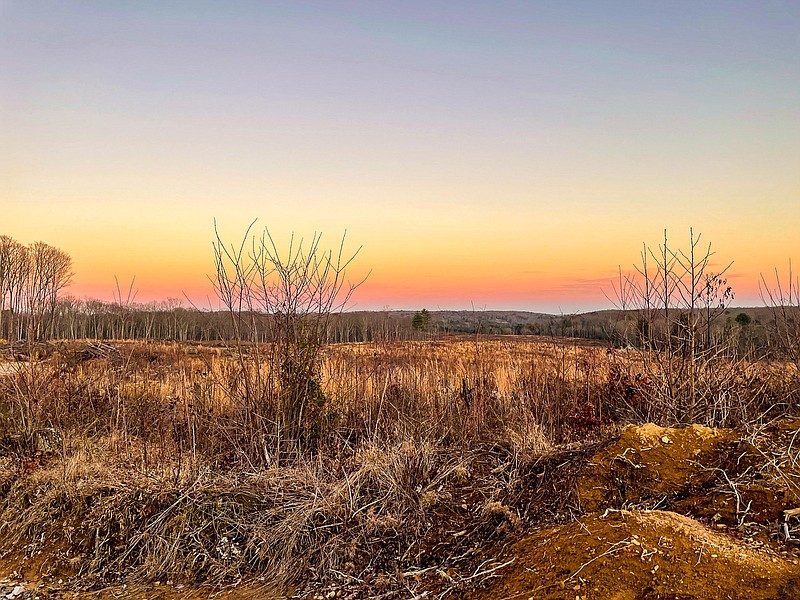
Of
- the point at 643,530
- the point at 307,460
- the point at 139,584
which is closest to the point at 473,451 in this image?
the point at 307,460

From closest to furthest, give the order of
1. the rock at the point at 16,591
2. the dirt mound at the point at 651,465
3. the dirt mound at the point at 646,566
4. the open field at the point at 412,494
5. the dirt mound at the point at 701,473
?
1. the dirt mound at the point at 646,566
2. the open field at the point at 412,494
3. the dirt mound at the point at 701,473
4. the dirt mound at the point at 651,465
5. the rock at the point at 16,591

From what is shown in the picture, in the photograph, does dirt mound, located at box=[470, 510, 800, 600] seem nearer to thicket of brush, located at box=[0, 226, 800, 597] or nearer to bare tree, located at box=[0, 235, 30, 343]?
thicket of brush, located at box=[0, 226, 800, 597]

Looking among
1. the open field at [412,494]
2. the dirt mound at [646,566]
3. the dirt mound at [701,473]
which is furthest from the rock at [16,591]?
the dirt mound at [701,473]

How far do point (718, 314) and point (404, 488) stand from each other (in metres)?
3.58

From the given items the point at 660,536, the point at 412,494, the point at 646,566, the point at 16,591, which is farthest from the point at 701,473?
the point at 16,591

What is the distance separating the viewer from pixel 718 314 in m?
5.67

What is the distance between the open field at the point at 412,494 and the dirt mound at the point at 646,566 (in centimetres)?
1

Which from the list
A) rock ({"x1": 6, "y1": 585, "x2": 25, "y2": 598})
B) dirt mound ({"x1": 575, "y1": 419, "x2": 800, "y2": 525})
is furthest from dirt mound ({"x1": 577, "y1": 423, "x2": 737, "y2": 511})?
rock ({"x1": 6, "y1": 585, "x2": 25, "y2": 598})

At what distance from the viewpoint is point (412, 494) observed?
15.6 feet

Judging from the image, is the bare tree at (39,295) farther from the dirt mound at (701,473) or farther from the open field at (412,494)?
the dirt mound at (701,473)

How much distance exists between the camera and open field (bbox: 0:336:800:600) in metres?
3.23

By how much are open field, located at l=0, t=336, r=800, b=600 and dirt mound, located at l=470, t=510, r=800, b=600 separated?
0.4 inches

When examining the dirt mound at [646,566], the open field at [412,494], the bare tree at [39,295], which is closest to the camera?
the dirt mound at [646,566]

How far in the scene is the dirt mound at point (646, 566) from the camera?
276 centimetres
